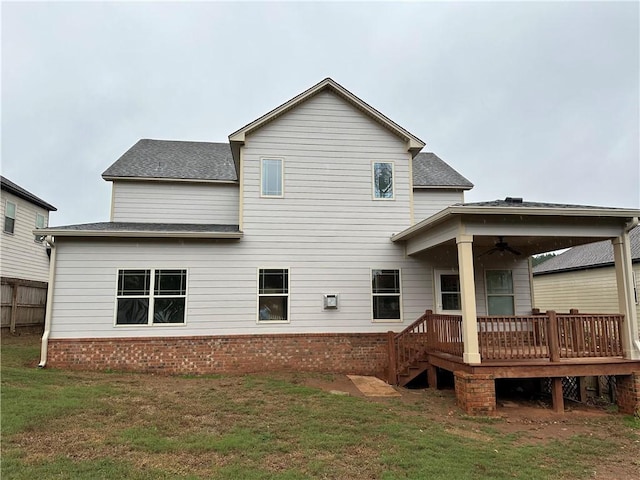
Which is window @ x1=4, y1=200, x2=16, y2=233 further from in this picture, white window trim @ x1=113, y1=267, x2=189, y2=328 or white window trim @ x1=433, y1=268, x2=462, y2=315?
white window trim @ x1=433, y1=268, x2=462, y2=315

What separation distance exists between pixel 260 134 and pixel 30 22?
7647mm

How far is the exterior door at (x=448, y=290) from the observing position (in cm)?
1133

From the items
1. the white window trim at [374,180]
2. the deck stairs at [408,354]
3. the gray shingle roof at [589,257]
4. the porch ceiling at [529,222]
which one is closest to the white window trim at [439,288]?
the deck stairs at [408,354]

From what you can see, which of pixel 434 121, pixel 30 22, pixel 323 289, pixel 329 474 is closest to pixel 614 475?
pixel 329 474

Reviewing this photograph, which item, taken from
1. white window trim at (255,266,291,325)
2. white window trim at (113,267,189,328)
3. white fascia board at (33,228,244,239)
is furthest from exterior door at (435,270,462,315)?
white window trim at (113,267,189,328)

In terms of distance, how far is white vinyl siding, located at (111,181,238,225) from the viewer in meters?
13.4

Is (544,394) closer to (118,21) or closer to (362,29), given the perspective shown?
(362,29)

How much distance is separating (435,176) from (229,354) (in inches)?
404

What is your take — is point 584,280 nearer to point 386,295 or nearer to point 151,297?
point 386,295

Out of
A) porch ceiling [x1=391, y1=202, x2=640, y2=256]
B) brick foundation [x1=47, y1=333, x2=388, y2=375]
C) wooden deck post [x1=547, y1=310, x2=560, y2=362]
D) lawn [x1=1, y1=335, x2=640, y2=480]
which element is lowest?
lawn [x1=1, y1=335, x2=640, y2=480]

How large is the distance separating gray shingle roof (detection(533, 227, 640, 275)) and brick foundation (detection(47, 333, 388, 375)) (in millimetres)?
11890

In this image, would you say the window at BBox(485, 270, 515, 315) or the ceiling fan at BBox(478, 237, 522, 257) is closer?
the ceiling fan at BBox(478, 237, 522, 257)

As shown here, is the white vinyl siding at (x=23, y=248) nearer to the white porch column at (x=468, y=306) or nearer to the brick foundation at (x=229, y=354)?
the brick foundation at (x=229, y=354)

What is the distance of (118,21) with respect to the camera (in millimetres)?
14867
